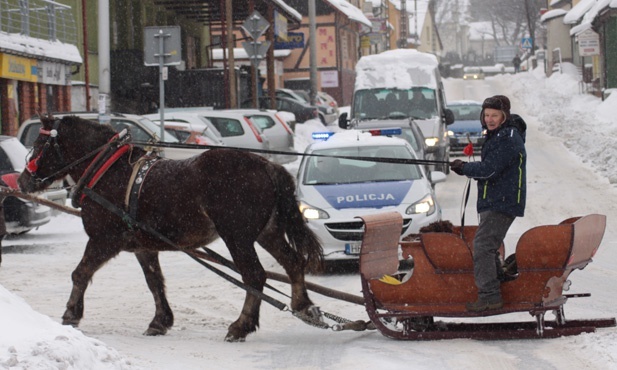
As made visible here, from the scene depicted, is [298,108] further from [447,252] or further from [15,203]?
[447,252]

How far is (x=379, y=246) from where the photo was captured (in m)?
8.32

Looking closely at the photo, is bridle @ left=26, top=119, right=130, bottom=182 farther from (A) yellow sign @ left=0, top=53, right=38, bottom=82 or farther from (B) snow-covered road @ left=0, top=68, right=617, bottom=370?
(A) yellow sign @ left=0, top=53, right=38, bottom=82

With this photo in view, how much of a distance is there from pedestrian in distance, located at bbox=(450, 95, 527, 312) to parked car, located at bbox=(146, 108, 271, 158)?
17.8 metres

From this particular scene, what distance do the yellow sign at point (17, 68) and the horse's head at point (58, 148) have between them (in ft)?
51.2

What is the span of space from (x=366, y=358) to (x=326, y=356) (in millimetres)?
334

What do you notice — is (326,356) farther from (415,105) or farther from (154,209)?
(415,105)

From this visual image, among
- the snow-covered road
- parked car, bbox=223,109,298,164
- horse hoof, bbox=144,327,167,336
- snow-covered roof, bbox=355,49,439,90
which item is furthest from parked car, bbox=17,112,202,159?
horse hoof, bbox=144,327,167,336

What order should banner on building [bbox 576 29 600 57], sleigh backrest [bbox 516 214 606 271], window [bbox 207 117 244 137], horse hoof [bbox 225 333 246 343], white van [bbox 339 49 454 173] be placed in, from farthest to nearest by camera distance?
banner on building [bbox 576 29 600 57] < window [bbox 207 117 244 137] < white van [bbox 339 49 454 173] < horse hoof [bbox 225 333 246 343] < sleigh backrest [bbox 516 214 606 271]

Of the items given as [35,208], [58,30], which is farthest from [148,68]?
[35,208]

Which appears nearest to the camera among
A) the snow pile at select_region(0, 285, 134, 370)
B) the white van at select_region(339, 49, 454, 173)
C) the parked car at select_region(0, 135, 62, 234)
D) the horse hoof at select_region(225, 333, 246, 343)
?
the snow pile at select_region(0, 285, 134, 370)

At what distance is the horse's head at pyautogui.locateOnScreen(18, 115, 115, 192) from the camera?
9438mm

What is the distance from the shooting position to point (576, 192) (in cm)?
2127

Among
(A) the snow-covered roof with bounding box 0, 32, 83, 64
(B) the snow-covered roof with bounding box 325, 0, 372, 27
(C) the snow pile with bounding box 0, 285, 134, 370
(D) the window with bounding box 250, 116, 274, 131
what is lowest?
(C) the snow pile with bounding box 0, 285, 134, 370

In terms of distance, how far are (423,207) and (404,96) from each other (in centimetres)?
1272
